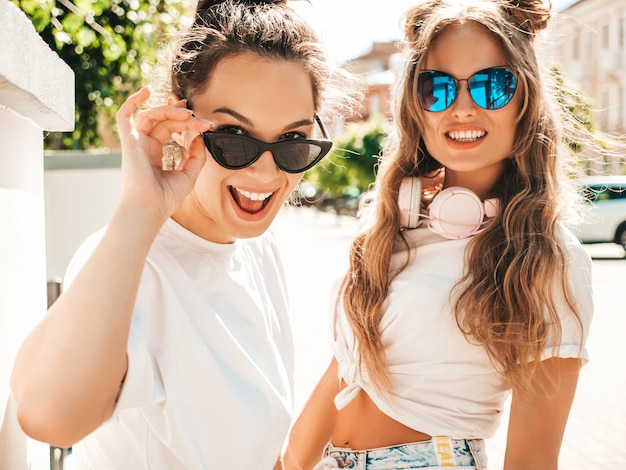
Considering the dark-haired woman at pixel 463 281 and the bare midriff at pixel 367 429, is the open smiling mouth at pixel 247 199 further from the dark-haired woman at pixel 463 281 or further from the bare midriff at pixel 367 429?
the bare midriff at pixel 367 429

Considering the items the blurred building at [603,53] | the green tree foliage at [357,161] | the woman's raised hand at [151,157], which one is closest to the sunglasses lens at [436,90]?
the woman's raised hand at [151,157]

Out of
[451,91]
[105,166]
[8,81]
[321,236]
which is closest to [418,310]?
[451,91]

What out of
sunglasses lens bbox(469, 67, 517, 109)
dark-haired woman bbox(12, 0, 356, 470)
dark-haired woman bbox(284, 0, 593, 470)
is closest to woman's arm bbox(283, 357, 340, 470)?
dark-haired woman bbox(284, 0, 593, 470)

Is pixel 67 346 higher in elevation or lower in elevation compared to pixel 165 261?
lower

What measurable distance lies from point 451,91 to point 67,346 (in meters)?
1.59

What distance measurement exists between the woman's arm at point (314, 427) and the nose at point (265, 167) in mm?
952

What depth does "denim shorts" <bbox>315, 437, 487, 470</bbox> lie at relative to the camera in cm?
206

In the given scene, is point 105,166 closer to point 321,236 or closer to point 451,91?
point 451,91

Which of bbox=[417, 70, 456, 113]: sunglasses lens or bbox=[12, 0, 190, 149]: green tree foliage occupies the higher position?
bbox=[12, 0, 190, 149]: green tree foliage

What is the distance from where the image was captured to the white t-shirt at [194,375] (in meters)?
1.52

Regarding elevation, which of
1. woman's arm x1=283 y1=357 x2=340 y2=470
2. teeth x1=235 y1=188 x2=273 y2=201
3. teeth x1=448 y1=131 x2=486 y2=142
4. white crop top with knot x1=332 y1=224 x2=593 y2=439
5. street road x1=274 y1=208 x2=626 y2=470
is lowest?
street road x1=274 y1=208 x2=626 y2=470

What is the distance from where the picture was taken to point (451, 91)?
233 centimetres

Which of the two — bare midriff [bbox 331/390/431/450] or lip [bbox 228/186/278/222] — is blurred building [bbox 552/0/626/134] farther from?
lip [bbox 228/186/278/222]

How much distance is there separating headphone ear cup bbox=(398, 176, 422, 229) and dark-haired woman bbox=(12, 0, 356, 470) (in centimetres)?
56
